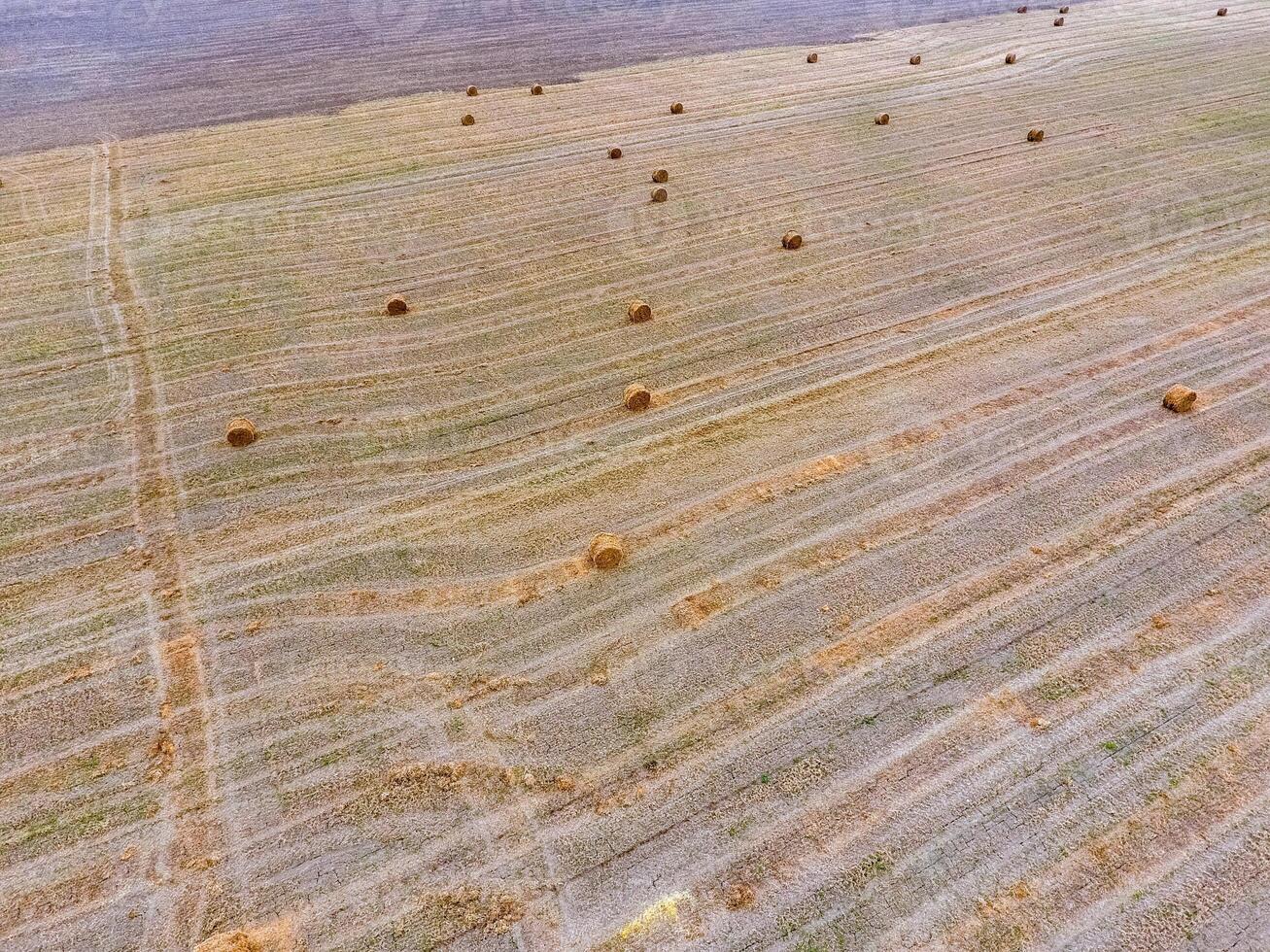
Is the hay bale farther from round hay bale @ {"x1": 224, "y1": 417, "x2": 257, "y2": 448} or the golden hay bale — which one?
the golden hay bale

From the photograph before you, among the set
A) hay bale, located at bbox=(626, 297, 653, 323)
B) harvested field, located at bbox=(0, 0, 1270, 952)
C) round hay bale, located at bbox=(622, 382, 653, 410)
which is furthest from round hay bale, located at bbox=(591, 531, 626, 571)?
hay bale, located at bbox=(626, 297, 653, 323)

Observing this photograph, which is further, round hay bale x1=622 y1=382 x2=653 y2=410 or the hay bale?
the hay bale

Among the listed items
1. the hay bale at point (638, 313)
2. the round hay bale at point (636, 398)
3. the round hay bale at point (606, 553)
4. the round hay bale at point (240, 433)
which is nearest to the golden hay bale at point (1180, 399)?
the round hay bale at point (636, 398)

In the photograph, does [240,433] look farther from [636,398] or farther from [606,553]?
[606,553]

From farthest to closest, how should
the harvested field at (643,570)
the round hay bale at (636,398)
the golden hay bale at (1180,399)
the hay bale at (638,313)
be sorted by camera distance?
1. the hay bale at (638,313)
2. the round hay bale at (636,398)
3. the golden hay bale at (1180,399)
4. the harvested field at (643,570)

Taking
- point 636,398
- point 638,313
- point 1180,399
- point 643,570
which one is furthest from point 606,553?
point 1180,399

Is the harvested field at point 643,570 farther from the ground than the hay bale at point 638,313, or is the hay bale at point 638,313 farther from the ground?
the hay bale at point 638,313

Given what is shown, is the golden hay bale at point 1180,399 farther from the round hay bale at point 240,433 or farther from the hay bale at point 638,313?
the round hay bale at point 240,433
